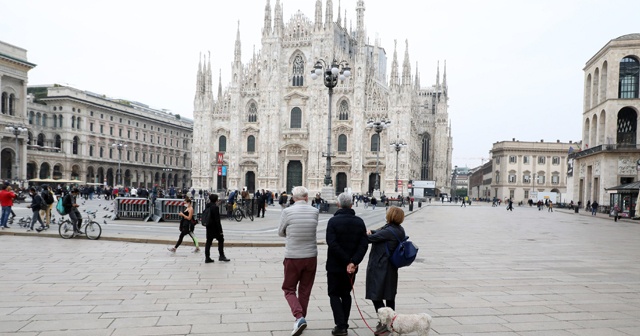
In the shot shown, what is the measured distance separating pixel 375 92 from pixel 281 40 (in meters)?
13.0

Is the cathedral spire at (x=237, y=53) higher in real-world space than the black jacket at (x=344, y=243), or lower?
higher

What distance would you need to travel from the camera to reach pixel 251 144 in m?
57.0

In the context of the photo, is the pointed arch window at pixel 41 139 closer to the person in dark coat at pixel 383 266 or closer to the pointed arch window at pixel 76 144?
the pointed arch window at pixel 76 144

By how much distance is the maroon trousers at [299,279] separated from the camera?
5168 mm

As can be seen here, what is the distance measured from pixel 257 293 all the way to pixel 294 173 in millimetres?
48776

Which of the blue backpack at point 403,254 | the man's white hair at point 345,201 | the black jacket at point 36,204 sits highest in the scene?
the man's white hair at point 345,201

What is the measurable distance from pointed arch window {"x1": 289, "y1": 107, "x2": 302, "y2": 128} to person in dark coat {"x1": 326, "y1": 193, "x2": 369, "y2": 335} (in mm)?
50487

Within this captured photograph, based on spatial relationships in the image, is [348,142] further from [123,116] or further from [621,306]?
[621,306]

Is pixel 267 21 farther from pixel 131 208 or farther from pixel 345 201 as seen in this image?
pixel 345 201

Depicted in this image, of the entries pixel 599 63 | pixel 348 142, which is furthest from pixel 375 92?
pixel 599 63

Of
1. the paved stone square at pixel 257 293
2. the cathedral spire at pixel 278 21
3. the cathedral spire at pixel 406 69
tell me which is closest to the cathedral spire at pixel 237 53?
the cathedral spire at pixel 278 21

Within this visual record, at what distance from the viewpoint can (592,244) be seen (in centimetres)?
1468

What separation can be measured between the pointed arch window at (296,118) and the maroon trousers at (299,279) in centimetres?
5033

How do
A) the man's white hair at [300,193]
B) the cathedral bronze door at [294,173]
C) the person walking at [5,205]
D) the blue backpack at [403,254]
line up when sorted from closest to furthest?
1. the blue backpack at [403,254]
2. the man's white hair at [300,193]
3. the person walking at [5,205]
4. the cathedral bronze door at [294,173]
